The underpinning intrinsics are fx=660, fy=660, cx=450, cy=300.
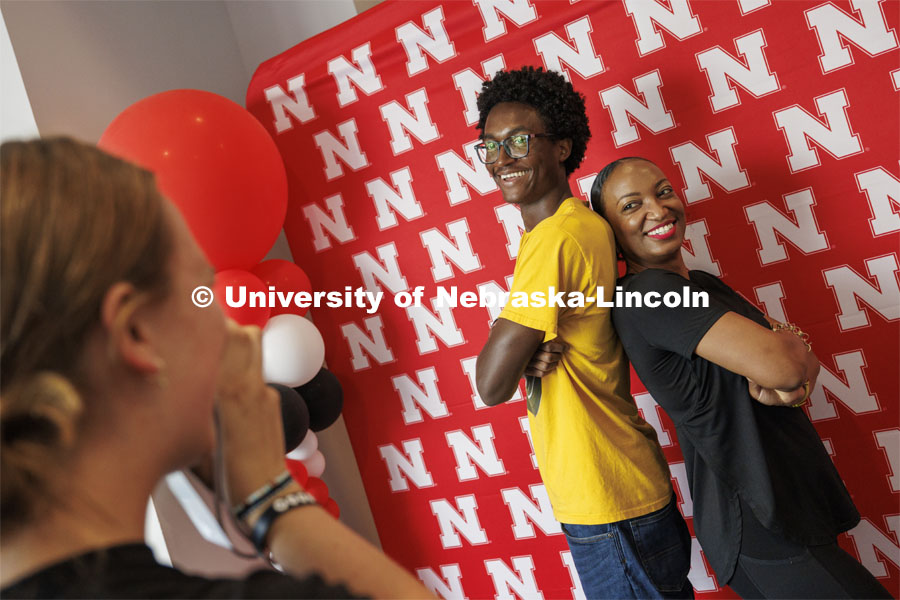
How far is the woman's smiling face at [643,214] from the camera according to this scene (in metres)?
1.54

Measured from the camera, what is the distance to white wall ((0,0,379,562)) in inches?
79.6

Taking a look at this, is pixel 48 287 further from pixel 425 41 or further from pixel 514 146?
pixel 425 41

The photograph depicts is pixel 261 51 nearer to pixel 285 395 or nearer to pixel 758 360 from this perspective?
pixel 285 395

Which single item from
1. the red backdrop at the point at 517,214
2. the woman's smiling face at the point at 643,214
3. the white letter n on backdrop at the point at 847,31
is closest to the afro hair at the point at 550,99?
the woman's smiling face at the point at 643,214

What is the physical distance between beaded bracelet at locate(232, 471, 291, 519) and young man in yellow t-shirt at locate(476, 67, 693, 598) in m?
0.93

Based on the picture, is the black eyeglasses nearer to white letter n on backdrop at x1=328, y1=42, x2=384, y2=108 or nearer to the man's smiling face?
the man's smiling face

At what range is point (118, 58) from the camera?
2320 millimetres

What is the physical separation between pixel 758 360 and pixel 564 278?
424mm

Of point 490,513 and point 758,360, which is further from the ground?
point 758,360

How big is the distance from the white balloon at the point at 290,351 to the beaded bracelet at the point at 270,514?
1.48m

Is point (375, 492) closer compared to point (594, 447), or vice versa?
point (594, 447)

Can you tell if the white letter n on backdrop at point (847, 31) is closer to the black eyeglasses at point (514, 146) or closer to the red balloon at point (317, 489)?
the black eyeglasses at point (514, 146)

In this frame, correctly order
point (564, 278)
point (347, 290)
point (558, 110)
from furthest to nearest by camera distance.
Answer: point (347, 290) → point (558, 110) → point (564, 278)

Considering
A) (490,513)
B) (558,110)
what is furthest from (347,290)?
(558,110)
